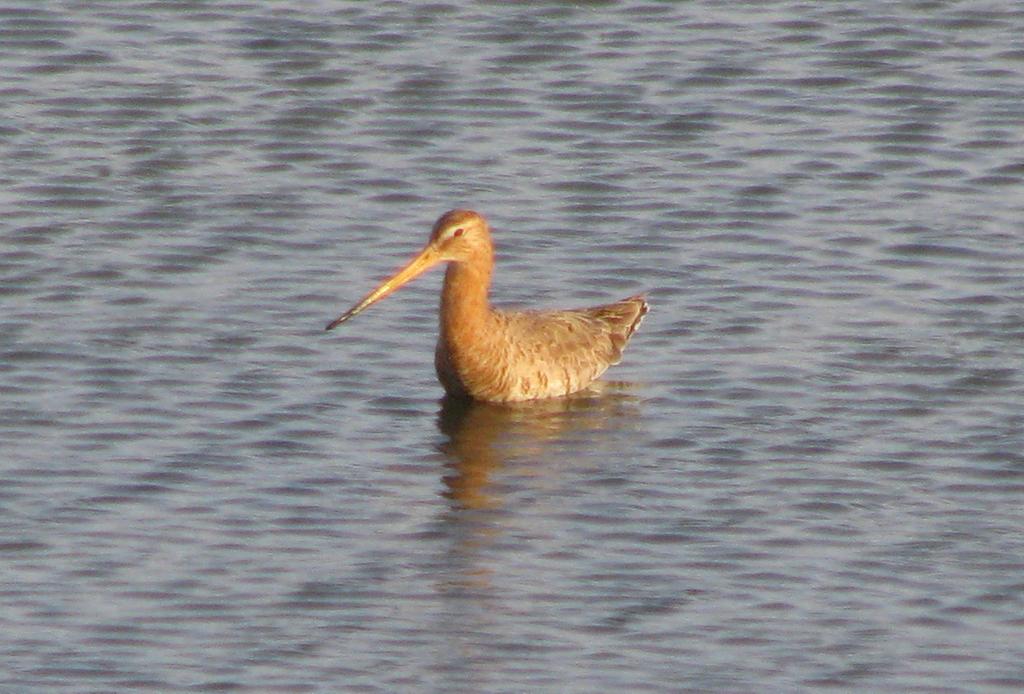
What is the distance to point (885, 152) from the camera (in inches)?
659

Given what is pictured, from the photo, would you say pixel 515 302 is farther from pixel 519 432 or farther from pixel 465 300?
pixel 519 432

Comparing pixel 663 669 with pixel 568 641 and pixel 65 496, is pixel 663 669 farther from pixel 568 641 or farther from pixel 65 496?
pixel 65 496

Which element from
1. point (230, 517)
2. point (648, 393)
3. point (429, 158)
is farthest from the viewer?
point (429, 158)

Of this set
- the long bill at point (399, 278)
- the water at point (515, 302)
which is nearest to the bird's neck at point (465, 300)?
the long bill at point (399, 278)

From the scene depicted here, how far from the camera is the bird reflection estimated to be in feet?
39.0

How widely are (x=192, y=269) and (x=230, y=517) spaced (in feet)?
12.0

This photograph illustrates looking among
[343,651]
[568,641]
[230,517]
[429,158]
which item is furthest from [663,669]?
[429,158]

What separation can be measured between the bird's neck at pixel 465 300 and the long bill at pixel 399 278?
14cm

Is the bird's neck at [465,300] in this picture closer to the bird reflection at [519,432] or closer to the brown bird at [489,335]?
the brown bird at [489,335]

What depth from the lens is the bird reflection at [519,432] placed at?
1189 centimetres

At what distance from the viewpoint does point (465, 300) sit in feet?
44.0

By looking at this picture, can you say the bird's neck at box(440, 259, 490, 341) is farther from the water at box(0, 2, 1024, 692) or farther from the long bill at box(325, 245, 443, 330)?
the water at box(0, 2, 1024, 692)

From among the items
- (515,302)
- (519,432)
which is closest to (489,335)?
(519,432)

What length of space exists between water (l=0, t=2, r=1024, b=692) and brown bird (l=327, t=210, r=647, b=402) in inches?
7.6
